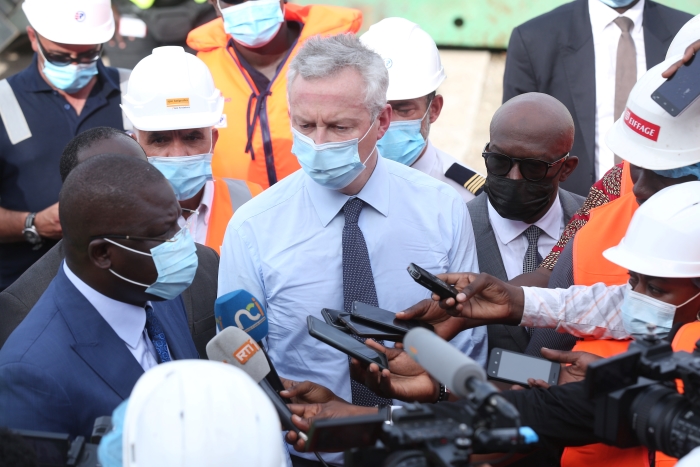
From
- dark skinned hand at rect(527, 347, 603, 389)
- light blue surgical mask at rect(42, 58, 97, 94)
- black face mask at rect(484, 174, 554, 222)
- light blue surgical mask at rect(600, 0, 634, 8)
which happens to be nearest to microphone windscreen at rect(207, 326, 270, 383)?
dark skinned hand at rect(527, 347, 603, 389)

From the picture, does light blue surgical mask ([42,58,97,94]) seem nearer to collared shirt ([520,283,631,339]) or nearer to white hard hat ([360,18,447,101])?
white hard hat ([360,18,447,101])

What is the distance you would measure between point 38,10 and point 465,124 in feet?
13.4

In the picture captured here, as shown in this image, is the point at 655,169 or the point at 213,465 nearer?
the point at 213,465

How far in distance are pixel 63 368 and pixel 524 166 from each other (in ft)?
7.77

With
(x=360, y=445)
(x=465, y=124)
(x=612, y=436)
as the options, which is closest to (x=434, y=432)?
(x=360, y=445)

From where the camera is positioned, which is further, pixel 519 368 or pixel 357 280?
pixel 357 280

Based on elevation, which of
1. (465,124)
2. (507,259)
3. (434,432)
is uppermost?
(434,432)

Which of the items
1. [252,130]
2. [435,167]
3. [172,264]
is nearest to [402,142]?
[435,167]

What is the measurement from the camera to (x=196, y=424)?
2.05 metres

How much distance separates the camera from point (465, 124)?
7805 mm

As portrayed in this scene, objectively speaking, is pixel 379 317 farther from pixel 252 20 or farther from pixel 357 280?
pixel 252 20

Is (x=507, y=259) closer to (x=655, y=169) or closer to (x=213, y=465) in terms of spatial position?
(x=655, y=169)

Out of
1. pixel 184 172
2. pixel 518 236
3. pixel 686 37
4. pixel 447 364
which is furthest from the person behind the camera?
pixel 184 172

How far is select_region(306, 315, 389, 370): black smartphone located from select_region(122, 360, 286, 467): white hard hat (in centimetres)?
88
